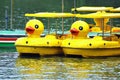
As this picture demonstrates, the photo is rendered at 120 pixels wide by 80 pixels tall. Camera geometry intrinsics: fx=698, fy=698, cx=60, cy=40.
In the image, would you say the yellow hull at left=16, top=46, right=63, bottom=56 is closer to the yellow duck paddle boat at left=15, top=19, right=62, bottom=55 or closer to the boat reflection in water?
the yellow duck paddle boat at left=15, top=19, right=62, bottom=55

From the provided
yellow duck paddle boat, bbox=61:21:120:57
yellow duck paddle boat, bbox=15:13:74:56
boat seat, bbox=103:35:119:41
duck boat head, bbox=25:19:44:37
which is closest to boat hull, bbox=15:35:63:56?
yellow duck paddle boat, bbox=15:13:74:56

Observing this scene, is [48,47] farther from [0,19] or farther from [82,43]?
[0,19]

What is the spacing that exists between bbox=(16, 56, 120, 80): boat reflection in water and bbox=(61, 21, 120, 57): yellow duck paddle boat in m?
0.36

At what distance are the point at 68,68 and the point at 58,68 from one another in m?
0.48

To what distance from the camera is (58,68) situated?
33.3m

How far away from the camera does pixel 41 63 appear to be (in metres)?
35.0

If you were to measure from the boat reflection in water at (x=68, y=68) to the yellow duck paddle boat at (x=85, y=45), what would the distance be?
0.36m

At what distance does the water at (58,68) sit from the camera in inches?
1212

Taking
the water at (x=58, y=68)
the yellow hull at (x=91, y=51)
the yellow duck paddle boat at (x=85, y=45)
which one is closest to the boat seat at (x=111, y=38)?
the yellow duck paddle boat at (x=85, y=45)

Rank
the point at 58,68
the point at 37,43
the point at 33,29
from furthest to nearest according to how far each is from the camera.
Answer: the point at 33,29, the point at 37,43, the point at 58,68

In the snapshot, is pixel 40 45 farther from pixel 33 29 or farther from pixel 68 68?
pixel 68 68

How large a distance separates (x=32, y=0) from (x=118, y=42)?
64.0 meters

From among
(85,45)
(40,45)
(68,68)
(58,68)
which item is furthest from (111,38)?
(58,68)

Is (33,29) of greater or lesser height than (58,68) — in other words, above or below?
above
